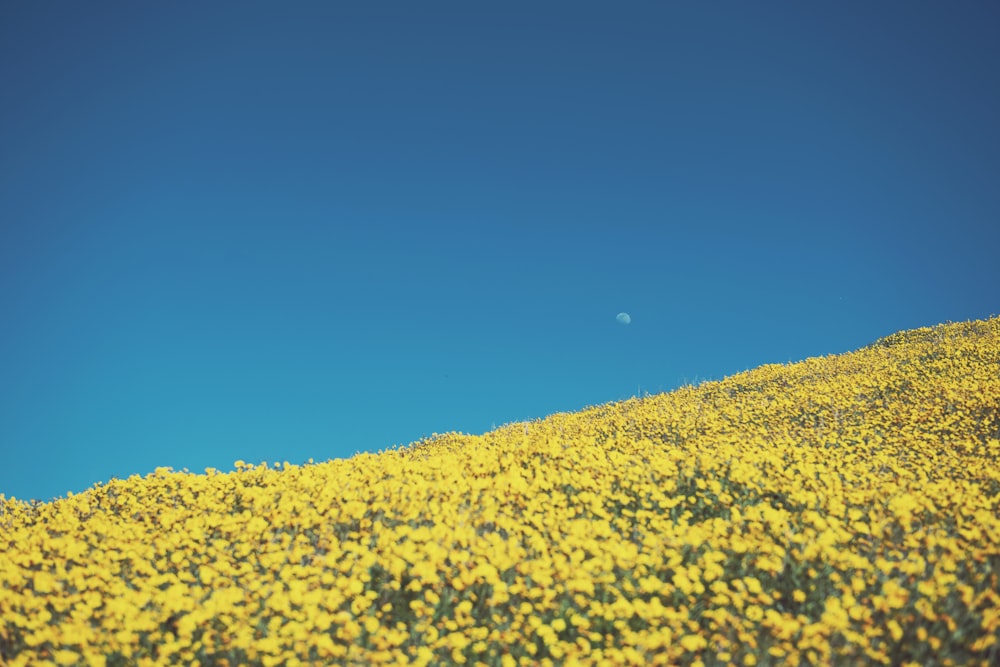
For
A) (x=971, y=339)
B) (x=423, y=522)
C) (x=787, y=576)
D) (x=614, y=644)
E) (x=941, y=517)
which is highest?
(x=971, y=339)

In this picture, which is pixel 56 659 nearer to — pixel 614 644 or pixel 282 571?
pixel 282 571

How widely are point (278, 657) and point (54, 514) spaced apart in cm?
689

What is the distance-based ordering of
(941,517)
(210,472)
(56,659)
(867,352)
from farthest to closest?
(867,352) < (210,472) < (941,517) < (56,659)

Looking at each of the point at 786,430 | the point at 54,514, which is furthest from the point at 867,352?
the point at 54,514

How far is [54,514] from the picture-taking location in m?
9.58

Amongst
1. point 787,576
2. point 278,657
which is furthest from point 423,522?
point 787,576

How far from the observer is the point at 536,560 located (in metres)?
6.61

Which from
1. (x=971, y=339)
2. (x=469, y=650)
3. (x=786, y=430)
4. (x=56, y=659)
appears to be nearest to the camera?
(x=56, y=659)

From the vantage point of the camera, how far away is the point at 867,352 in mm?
23172

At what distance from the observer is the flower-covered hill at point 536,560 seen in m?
5.42

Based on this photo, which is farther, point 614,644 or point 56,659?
point 614,644

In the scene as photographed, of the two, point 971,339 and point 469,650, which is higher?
point 971,339

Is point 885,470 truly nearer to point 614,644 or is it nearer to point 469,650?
point 614,644

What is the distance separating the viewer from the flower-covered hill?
5422 millimetres
